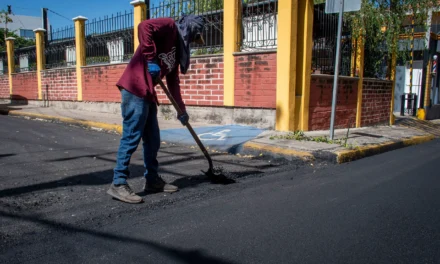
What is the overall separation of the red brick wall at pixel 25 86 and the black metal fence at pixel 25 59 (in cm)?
32

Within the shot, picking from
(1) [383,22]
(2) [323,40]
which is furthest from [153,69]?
(1) [383,22]

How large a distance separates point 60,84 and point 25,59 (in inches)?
167

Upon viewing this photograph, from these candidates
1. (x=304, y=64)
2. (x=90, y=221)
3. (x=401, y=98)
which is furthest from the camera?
(x=401, y=98)

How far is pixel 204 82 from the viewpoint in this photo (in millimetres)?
8531

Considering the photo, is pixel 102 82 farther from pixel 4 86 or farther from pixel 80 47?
pixel 4 86

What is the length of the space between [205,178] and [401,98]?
12529 mm

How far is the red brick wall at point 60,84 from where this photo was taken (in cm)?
1268

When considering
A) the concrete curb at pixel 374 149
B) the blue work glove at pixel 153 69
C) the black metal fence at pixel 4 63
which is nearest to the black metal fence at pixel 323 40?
the concrete curb at pixel 374 149

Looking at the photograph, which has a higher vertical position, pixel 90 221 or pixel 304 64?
pixel 304 64

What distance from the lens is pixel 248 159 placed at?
564 centimetres

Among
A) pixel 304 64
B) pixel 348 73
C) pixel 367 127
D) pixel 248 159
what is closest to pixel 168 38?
pixel 248 159

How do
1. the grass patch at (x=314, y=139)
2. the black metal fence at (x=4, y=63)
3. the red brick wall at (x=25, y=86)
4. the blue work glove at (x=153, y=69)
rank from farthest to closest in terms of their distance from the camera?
the black metal fence at (x=4, y=63), the red brick wall at (x=25, y=86), the grass patch at (x=314, y=139), the blue work glove at (x=153, y=69)

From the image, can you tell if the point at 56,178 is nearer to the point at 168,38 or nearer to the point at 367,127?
the point at 168,38

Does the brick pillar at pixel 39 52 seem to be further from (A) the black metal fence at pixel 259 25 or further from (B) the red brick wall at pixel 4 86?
(A) the black metal fence at pixel 259 25
